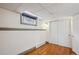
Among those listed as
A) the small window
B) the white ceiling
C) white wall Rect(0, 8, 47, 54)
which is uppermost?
the white ceiling

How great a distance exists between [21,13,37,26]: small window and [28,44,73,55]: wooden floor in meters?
0.39

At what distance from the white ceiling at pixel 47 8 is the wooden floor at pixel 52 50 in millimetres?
482

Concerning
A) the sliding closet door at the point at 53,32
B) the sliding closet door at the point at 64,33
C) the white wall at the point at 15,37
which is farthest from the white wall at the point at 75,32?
the white wall at the point at 15,37

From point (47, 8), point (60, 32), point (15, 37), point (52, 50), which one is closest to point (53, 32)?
point (60, 32)

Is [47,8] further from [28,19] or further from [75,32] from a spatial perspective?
[75,32]

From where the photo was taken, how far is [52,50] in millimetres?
1256

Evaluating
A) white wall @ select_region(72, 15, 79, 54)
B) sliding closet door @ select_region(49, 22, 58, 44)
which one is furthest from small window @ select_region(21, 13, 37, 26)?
white wall @ select_region(72, 15, 79, 54)

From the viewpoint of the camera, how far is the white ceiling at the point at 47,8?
3.90ft

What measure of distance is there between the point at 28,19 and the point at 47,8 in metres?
0.32

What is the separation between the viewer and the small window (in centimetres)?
122

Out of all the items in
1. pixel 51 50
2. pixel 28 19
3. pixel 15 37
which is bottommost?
pixel 51 50

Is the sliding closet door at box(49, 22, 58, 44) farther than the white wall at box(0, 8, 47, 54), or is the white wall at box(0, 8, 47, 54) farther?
the sliding closet door at box(49, 22, 58, 44)

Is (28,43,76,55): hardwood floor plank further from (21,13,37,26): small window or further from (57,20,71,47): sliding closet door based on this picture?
(21,13,37,26): small window
